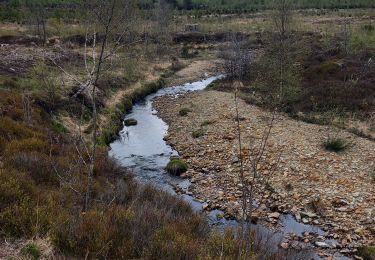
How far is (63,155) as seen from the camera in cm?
1209

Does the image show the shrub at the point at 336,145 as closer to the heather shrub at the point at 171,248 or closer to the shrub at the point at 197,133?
the shrub at the point at 197,133

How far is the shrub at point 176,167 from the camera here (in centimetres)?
1527

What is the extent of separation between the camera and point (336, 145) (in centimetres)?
1572

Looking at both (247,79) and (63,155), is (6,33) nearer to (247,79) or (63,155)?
(247,79)

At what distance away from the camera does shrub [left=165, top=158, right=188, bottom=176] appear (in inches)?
601

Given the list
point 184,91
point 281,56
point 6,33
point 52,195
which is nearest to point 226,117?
point 281,56

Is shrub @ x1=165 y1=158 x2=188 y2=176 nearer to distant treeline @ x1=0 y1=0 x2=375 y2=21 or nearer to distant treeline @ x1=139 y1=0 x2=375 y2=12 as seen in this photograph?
distant treeline @ x1=0 y1=0 x2=375 y2=21

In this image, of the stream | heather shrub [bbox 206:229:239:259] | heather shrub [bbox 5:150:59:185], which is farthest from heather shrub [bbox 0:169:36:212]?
the stream

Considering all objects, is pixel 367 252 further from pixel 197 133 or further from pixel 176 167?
pixel 197 133

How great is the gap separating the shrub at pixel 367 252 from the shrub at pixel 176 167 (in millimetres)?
7346

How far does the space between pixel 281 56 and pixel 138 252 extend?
1879 centimetres

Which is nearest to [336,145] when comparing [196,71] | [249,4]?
[196,71]

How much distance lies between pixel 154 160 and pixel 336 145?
7.67 m

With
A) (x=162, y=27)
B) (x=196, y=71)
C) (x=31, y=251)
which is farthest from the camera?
(x=162, y=27)
